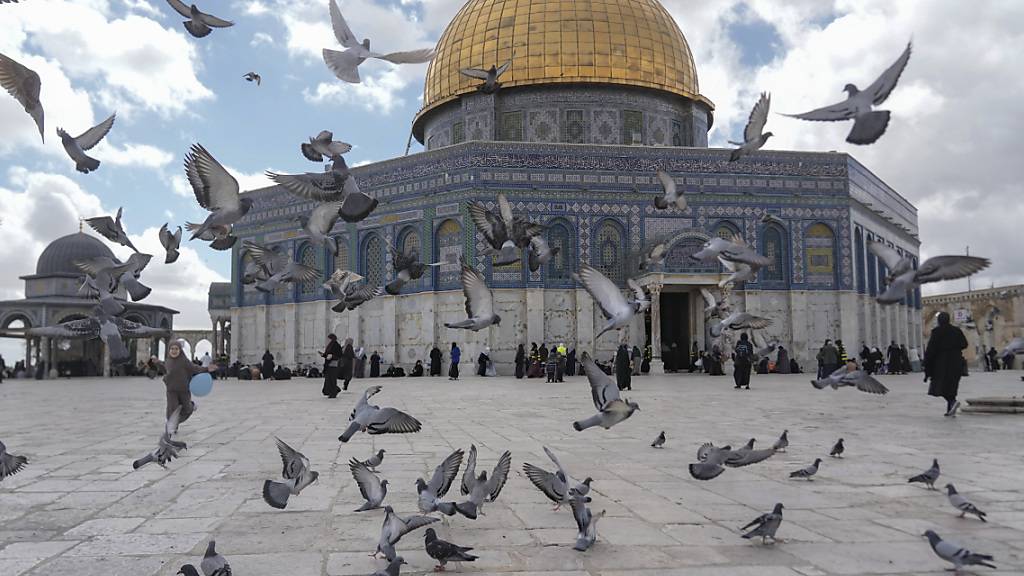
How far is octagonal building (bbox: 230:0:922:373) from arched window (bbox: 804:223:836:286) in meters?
0.04

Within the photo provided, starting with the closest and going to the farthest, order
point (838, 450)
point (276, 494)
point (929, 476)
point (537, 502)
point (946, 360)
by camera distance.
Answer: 1. point (276, 494)
2. point (537, 502)
3. point (929, 476)
4. point (838, 450)
5. point (946, 360)

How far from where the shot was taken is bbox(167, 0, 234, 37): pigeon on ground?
12.3 feet

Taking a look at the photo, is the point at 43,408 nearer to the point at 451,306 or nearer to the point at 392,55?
the point at 392,55

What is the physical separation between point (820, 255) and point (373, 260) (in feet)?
43.8

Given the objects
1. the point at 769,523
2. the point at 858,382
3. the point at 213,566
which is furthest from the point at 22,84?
the point at 858,382

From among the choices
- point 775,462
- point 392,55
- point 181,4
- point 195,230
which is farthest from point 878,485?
point 181,4

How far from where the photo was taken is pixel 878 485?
4531 mm

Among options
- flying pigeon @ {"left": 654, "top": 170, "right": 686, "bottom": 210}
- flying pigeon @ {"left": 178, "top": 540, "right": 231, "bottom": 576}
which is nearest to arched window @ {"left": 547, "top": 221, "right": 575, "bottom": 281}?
flying pigeon @ {"left": 654, "top": 170, "right": 686, "bottom": 210}

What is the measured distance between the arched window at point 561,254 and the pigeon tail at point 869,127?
66.2 ft

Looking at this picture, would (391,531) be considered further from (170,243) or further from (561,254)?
(561,254)

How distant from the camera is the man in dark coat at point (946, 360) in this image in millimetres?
8867

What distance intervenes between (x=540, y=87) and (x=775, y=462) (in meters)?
22.0

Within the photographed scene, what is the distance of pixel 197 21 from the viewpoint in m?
3.79

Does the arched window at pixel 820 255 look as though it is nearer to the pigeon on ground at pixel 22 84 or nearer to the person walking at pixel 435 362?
the person walking at pixel 435 362
